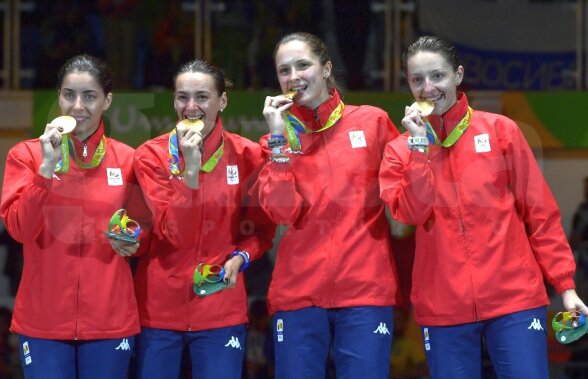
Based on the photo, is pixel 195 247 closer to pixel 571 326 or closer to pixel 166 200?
pixel 166 200

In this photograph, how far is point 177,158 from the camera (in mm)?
4105

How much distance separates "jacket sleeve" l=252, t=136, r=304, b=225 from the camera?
399 cm

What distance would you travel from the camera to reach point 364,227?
4.07 meters

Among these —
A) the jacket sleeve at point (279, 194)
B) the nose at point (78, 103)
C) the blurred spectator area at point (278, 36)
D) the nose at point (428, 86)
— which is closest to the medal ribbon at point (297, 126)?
the jacket sleeve at point (279, 194)

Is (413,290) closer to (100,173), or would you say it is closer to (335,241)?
(335,241)

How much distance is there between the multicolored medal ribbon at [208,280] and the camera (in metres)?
4.04

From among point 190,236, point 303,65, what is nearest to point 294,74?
point 303,65

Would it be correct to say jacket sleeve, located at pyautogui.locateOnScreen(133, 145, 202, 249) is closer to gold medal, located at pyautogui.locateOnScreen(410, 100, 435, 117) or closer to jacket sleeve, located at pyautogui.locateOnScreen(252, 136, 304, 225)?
jacket sleeve, located at pyautogui.locateOnScreen(252, 136, 304, 225)

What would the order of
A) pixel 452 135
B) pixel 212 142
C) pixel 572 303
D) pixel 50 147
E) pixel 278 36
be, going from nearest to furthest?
1. pixel 50 147
2. pixel 572 303
3. pixel 452 135
4. pixel 212 142
5. pixel 278 36

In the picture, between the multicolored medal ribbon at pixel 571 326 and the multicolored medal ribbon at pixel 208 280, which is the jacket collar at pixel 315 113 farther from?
the multicolored medal ribbon at pixel 571 326

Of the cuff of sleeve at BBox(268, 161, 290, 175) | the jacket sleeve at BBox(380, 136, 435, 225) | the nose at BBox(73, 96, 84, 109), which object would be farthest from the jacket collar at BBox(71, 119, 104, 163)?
the jacket sleeve at BBox(380, 136, 435, 225)

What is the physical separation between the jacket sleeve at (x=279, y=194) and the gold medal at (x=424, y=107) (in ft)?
1.54

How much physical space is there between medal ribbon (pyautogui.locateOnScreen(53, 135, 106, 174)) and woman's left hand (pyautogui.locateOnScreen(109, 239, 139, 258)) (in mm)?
289

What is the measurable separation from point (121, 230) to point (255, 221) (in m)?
0.55
